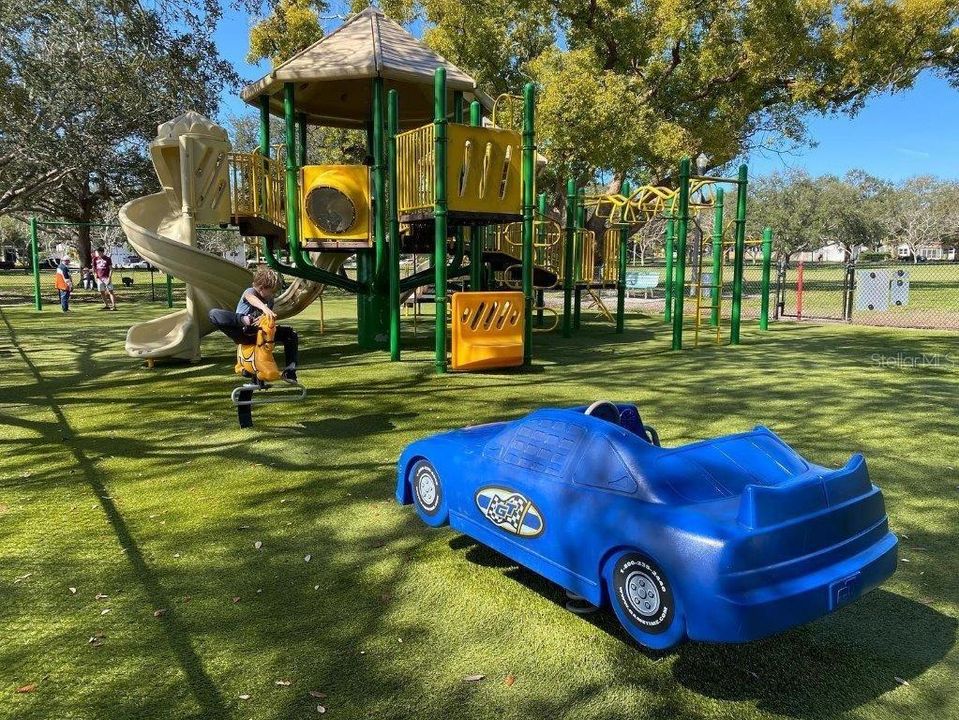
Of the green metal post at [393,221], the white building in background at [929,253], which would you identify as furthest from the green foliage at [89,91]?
the white building in background at [929,253]

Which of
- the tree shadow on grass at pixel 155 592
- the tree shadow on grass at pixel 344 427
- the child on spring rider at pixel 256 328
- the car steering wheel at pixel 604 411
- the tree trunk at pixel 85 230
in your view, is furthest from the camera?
the tree trunk at pixel 85 230

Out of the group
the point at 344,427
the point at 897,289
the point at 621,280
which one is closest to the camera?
the point at 344,427

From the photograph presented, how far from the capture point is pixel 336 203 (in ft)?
39.0

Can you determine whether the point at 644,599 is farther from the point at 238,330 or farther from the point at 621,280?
the point at 621,280

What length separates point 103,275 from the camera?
75.0 ft

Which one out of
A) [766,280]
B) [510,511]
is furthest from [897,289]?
[510,511]

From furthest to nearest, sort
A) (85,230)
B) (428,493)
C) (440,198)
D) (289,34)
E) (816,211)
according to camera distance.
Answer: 1. (816,211)
2. (85,230)
3. (289,34)
4. (440,198)
5. (428,493)

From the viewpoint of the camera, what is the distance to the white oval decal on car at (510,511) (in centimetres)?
341

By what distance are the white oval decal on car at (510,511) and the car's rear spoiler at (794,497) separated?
1.01 meters

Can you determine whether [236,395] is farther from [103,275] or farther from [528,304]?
[103,275]

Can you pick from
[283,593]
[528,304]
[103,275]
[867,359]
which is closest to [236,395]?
[283,593]

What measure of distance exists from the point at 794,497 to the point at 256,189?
1135 cm

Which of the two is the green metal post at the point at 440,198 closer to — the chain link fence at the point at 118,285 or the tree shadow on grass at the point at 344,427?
the tree shadow on grass at the point at 344,427

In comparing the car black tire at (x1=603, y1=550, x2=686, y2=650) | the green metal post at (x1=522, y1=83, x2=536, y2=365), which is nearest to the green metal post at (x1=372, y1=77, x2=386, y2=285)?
the green metal post at (x1=522, y1=83, x2=536, y2=365)
